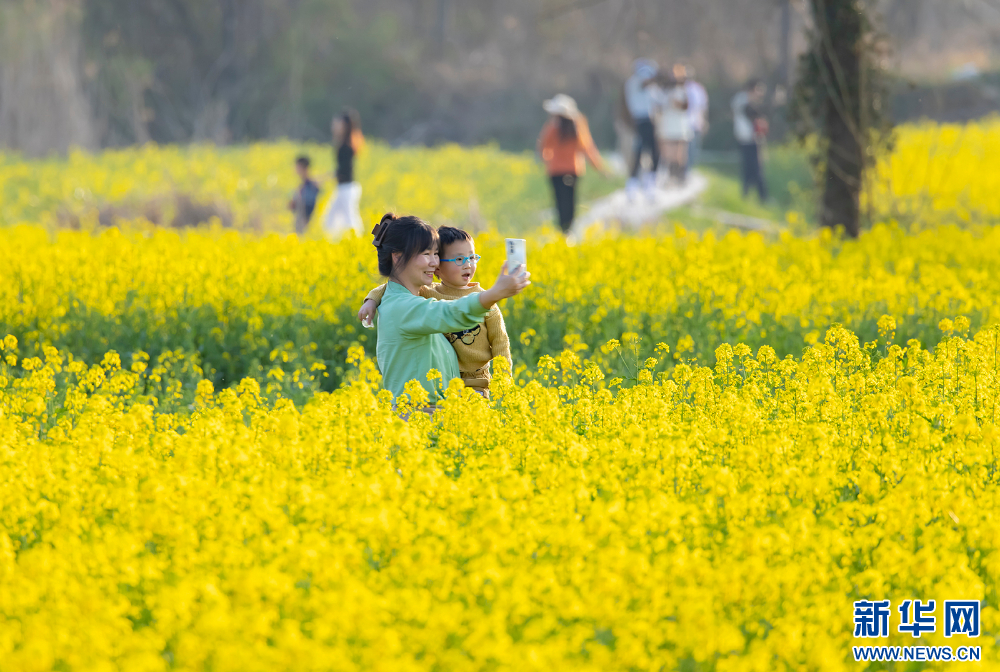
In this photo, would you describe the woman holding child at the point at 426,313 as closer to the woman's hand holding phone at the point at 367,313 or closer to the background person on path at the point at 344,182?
the woman's hand holding phone at the point at 367,313

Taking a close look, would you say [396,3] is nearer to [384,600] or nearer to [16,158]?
[16,158]

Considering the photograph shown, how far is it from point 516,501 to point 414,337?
1227 millimetres

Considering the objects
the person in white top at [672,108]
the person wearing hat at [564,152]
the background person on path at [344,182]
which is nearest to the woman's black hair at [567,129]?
the person wearing hat at [564,152]

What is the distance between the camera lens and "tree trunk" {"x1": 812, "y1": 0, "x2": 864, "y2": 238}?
995 cm

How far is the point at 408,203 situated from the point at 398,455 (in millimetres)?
13644

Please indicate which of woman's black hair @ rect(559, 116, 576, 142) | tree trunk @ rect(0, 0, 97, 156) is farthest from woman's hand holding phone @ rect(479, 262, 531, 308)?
tree trunk @ rect(0, 0, 97, 156)

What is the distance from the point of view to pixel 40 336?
23.9ft

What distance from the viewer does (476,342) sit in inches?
196

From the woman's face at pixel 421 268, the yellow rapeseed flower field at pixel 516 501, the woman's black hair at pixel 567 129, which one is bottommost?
the yellow rapeseed flower field at pixel 516 501

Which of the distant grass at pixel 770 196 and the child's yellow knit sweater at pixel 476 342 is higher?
the distant grass at pixel 770 196

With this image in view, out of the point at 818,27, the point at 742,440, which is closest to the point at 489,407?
the point at 742,440

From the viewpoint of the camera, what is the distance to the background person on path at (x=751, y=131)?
62.2 feet

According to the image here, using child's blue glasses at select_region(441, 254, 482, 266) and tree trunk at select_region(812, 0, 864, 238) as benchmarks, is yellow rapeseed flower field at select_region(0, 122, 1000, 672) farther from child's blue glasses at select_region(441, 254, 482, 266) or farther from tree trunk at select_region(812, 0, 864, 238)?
tree trunk at select_region(812, 0, 864, 238)

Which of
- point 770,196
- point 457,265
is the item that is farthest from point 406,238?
point 770,196
